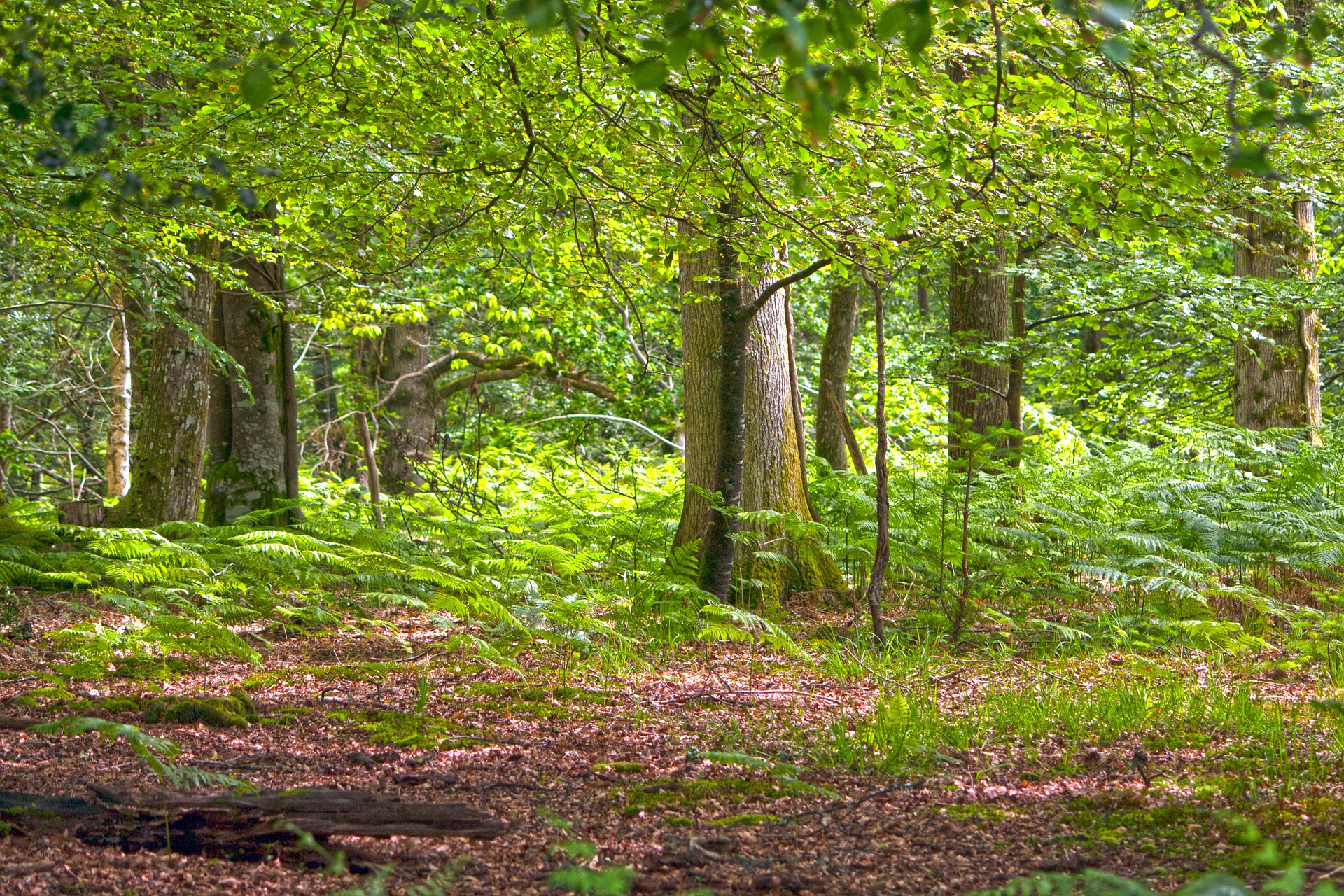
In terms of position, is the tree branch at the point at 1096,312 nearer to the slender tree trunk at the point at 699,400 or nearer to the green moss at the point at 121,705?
the slender tree trunk at the point at 699,400

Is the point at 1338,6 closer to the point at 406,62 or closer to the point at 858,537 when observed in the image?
the point at 858,537

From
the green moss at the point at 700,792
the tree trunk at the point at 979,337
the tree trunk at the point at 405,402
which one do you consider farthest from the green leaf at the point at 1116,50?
the tree trunk at the point at 405,402

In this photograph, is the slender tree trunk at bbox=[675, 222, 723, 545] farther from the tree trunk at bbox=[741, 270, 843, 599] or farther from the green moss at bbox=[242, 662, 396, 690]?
the green moss at bbox=[242, 662, 396, 690]

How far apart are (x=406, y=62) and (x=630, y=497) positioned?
18.9 ft

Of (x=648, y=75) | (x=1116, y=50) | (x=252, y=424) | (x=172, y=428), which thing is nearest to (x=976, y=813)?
(x=1116, y=50)

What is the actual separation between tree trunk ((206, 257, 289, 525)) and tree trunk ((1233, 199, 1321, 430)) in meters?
9.95

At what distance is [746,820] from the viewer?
288cm

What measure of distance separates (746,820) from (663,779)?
48 centimetres

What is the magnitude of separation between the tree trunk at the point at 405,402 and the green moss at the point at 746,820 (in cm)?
1332

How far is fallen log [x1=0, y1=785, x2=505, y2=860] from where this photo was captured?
2531 millimetres

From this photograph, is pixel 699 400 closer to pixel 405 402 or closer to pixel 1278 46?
pixel 1278 46

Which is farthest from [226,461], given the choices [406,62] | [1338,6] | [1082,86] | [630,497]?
[1338,6]

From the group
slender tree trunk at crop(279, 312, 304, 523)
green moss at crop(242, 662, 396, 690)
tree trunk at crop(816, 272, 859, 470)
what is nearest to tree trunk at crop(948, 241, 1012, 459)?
tree trunk at crop(816, 272, 859, 470)

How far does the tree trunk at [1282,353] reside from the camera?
10.4m
